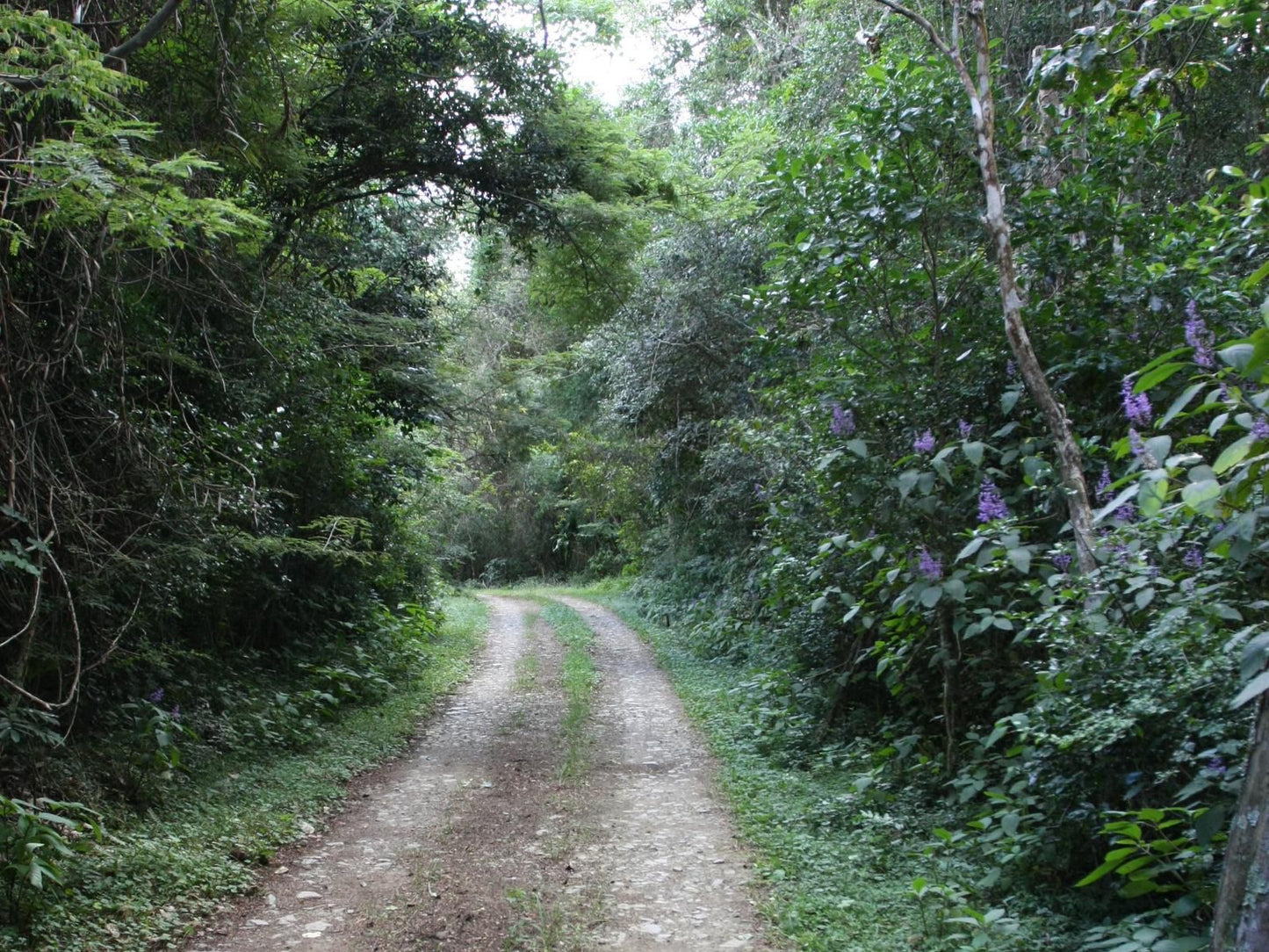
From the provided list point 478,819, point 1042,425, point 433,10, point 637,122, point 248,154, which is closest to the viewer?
point 1042,425

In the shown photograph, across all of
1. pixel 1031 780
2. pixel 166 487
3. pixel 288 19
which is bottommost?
pixel 1031 780

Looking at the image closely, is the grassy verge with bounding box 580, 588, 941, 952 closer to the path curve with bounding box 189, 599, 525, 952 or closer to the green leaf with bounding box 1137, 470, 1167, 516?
the path curve with bounding box 189, 599, 525, 952

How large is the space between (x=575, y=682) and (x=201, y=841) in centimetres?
673

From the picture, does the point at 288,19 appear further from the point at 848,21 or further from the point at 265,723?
the point at 848,21

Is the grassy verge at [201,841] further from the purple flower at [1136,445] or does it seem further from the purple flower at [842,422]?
the purple flower at [1136,445]

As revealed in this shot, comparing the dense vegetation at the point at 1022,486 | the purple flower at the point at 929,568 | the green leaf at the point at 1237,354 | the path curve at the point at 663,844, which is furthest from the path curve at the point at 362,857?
the green leaf at the point at 1237,354

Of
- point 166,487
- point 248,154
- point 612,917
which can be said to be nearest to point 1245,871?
point 612,917

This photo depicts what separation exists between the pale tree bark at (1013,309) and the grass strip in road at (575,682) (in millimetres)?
4585

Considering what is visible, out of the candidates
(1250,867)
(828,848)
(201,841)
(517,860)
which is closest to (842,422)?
(828,848)

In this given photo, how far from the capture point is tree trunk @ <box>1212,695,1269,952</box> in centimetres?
242

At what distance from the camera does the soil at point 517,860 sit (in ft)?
14.3

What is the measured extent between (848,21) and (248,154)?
28.8 feet

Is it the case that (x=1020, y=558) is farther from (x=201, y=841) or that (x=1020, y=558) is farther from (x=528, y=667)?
(x=528, y=667)

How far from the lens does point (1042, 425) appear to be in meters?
5.65
